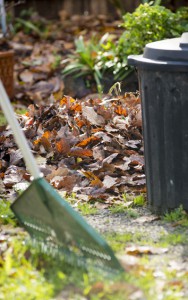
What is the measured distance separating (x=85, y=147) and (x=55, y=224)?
181 centimetres

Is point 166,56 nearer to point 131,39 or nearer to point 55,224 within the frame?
point 55,224

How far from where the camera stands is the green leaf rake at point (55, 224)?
3477 mm

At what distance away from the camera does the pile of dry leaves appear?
4828 mm

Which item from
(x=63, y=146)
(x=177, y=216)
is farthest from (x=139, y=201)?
(x=63, y=146)

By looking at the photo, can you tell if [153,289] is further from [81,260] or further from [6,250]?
[6,250]

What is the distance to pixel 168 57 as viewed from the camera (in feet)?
13.1

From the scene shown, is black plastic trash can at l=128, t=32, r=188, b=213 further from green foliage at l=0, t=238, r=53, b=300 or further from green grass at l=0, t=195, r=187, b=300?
green foliage at l=0, t=238, r=53, b=300

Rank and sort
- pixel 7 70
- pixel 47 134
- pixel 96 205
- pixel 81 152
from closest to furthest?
1. pixel 96 205
2. pixel 81 152
3. pixel 47 134
4. pixel 7 70

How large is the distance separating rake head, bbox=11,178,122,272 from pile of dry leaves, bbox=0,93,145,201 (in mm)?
961

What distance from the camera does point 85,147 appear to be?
17.6 feet

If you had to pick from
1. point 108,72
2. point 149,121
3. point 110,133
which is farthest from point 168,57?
point 108,72

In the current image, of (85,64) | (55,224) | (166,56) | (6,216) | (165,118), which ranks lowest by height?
(85,64)

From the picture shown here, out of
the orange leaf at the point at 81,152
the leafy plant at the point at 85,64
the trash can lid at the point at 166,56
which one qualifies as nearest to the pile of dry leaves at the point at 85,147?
the orange leaf at the point at 81,152

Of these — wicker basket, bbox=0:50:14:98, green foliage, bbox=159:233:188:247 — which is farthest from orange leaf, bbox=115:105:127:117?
wicker basket, bbox=0:50:14:98
